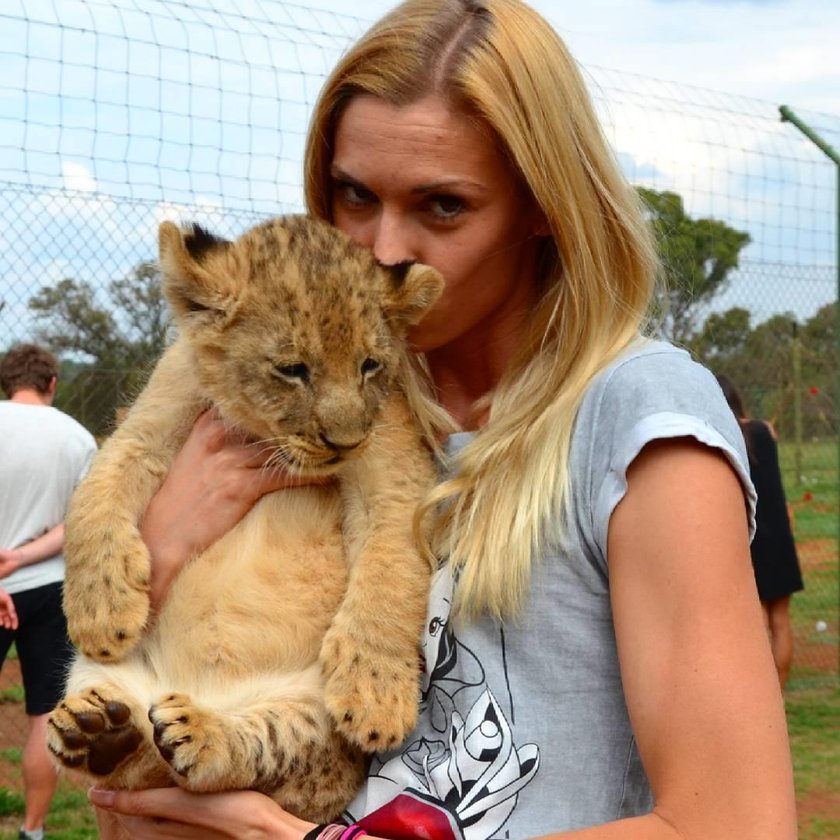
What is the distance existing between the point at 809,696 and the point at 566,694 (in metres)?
9.07

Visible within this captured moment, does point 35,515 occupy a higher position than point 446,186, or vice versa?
point 446,186

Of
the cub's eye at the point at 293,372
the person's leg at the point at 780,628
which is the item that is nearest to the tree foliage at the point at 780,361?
the person's leg at the point at 780,628

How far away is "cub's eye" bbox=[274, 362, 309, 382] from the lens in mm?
3041

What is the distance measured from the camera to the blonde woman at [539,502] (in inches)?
82.5

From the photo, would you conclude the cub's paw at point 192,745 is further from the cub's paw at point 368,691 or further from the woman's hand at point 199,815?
the cub's paw at point 368,691

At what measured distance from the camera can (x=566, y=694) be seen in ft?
7.84

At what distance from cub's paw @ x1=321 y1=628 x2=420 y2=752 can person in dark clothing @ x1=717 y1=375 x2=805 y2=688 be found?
667 cm

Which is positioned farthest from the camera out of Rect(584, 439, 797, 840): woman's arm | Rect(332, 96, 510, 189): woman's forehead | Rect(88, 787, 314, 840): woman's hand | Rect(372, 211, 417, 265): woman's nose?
Rect(372, 211, 417, 265): woman's nose

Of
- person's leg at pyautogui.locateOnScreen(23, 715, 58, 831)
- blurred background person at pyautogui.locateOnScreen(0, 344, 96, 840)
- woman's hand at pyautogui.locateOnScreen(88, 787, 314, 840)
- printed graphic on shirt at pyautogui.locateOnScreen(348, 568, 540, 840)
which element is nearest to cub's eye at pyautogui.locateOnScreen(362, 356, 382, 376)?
printed graphic on shirt at pyautogui.locateOnScreen(348, 568, 540, 840)

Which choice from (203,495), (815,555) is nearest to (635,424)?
(203,495)

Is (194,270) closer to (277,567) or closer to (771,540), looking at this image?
(277,567)

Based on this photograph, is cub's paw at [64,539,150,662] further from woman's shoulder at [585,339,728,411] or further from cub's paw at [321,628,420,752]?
woman's shoulder at [585,339,728,411]

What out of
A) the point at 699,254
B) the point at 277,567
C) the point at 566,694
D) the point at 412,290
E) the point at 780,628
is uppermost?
the point at 412,290

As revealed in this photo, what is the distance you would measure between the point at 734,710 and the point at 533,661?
0.50 m
